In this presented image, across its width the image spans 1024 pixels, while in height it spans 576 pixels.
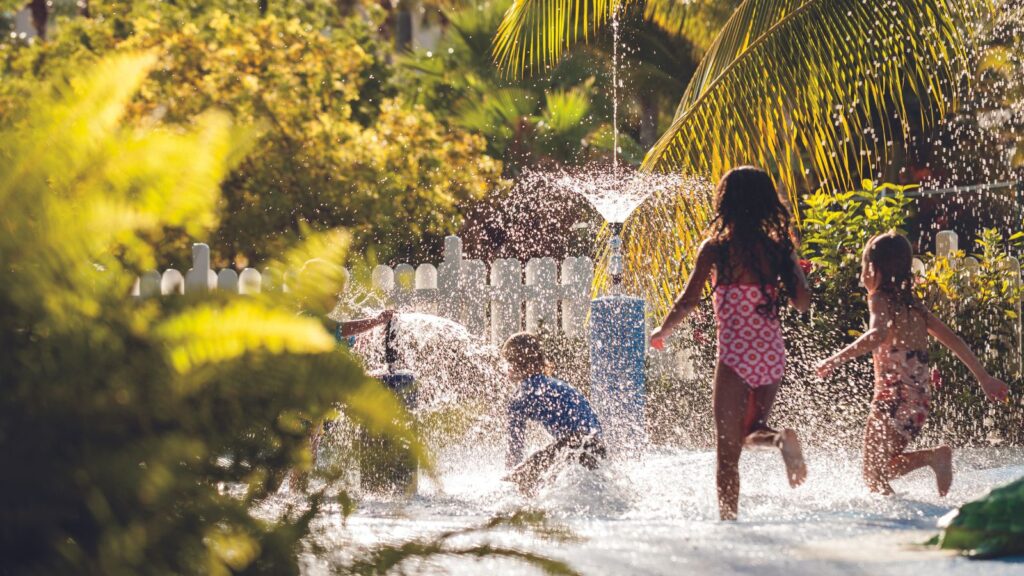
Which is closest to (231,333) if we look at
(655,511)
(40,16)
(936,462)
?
(655,511)

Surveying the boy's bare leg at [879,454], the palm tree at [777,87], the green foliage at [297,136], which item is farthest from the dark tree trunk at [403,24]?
the boy's bare leg at [879,454]

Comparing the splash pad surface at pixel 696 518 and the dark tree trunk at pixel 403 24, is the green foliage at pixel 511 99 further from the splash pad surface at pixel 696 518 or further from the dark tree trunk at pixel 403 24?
the splash pad surface at pixel 696 518

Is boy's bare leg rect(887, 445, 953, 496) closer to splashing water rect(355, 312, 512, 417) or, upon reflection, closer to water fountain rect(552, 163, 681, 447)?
water fountain rect(552, 163, 681, 447)

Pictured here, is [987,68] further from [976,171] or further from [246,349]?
[246,349]

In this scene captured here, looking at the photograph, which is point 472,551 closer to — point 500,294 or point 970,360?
point 970,360

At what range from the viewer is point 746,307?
5.46m

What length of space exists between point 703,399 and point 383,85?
53.9ft

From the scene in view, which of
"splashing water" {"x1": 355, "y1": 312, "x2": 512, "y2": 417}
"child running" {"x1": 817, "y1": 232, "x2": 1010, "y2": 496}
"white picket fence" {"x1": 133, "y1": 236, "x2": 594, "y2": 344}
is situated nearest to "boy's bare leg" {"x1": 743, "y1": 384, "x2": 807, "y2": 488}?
"child running" {"x1": 817, "y1": 232, "x2": 1010, "y2": 496}

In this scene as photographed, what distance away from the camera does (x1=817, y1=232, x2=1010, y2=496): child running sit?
6.14 meters

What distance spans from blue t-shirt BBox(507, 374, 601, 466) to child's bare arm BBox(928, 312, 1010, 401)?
1.64 meters

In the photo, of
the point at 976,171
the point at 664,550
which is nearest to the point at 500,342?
the point at 664,550

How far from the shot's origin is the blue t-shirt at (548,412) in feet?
20.9

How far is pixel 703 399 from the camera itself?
9852 mm

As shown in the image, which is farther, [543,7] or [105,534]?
[543,7]
